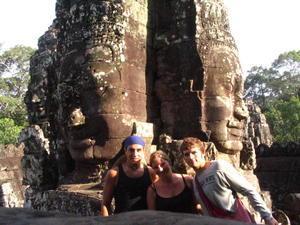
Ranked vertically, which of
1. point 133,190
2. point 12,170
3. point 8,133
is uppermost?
point 133,190

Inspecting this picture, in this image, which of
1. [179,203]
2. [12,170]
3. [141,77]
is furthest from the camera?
[12,170]

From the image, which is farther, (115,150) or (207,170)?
(115,150)

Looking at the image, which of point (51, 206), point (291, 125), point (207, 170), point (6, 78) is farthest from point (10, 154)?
point (6, 78)

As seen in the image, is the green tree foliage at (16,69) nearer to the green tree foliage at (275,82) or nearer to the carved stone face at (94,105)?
the green tree foliage at (275,82)

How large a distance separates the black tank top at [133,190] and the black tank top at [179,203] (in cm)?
21

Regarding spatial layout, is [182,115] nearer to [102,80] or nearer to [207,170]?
[102,80]

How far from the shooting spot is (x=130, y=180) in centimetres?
302

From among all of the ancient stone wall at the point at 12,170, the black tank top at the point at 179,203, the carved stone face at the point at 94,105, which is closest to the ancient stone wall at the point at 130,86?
the carved stone face at the point at 94,105

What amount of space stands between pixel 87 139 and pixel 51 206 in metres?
0.82

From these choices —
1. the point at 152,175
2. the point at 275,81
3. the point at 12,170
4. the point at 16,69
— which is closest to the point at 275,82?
the point at 275,81

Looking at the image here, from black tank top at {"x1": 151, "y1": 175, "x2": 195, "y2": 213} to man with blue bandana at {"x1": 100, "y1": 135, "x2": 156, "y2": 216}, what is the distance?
0.22 metres

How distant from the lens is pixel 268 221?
8.47 ft

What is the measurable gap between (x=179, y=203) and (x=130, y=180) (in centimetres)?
41

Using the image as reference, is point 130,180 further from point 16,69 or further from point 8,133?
point 16,69
